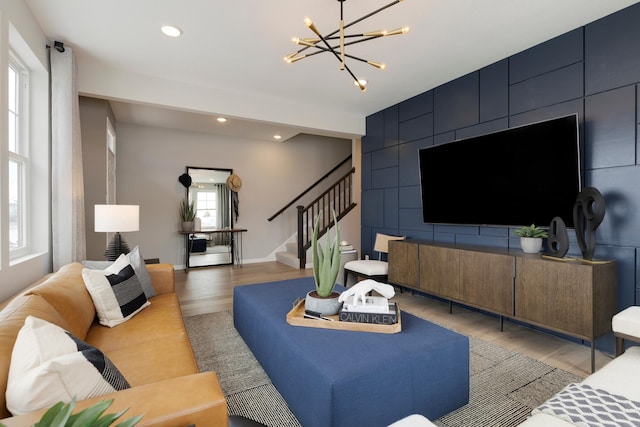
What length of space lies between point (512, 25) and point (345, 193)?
4.86 meters

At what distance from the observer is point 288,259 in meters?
6.19

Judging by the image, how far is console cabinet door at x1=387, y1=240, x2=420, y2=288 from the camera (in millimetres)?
3613

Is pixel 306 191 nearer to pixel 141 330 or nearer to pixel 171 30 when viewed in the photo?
pixel 171 30

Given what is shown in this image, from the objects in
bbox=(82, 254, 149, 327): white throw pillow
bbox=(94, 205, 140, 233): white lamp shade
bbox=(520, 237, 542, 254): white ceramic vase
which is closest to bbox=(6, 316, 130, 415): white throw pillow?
bbox=(82, 254, 149, 327): white throw pillow

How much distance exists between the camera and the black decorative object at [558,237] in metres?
2.46

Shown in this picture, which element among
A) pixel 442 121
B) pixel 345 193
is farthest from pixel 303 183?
pixel 442 121

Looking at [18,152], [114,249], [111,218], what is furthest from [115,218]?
[18,152]

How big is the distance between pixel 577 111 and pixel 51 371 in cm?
364

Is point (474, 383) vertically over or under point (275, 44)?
under

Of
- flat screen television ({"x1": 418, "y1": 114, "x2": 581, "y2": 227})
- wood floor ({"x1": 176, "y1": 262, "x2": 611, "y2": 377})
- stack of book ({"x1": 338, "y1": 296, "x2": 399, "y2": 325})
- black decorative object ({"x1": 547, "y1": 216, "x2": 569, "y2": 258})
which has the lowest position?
wood floor ({"x1": 176, "y1": 262, "x2": 611, "y2": 377})

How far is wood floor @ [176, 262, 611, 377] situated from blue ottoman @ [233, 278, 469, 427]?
3.98ft

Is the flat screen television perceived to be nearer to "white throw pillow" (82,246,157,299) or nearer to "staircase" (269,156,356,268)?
"staircase" (269,156,356,268)

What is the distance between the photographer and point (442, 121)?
384cm

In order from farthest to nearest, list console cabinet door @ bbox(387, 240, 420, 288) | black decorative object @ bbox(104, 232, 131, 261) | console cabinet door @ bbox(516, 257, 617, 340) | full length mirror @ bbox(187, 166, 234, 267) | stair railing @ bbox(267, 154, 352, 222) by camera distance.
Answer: stair railing @ bbox(267, 154, 352, 222)
full length mirror @ bbox(187, 166, 234, 267)
console cabinet door @ bbox(387, 240, 420, 288)
black decorative object @ bbox(104, 232, 131, 261)
console cabinet door @ bbox(516, 257, 617, 340)
